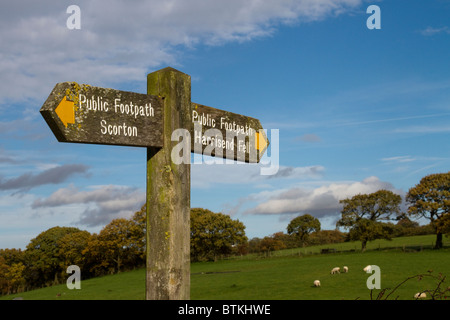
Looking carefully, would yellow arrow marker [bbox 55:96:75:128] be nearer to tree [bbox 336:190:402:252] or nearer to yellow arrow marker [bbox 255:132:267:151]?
yellow arrow marker [bbox 255:132:267:151]

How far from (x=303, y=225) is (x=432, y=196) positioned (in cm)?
3353

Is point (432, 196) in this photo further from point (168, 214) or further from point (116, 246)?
point (168, 214)

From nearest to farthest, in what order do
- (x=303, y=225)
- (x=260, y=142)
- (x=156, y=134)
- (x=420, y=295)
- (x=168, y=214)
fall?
(x=168, y=214) < (x=156, y=134) < (x=260, y=142) < (x=420, y=295) < (x=303, y=225)

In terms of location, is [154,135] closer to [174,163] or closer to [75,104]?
[174,163]

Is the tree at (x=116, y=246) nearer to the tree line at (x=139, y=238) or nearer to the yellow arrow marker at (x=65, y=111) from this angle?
the tree line at (x=139, y=238)

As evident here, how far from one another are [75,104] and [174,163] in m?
0.93

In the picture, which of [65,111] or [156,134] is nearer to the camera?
[65,111]

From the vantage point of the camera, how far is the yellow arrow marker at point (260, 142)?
16.0ft

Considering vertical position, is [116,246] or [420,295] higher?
[420,295]

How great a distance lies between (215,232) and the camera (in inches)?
2749

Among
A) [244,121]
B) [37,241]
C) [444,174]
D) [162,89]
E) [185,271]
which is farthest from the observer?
[37,241]

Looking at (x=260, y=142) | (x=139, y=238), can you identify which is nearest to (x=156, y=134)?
(x=260, y=142)
